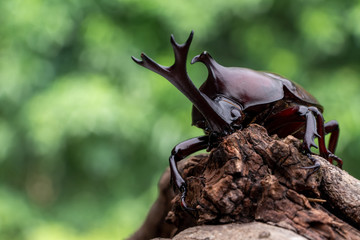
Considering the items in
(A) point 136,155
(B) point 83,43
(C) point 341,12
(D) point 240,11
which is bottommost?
(A) point 136,155

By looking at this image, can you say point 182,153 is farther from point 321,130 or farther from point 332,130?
point 332,130

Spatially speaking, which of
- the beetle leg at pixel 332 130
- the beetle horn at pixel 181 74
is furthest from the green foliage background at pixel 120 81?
the beetle horn at pixel 181 74

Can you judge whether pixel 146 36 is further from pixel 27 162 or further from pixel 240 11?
pixel 27 162

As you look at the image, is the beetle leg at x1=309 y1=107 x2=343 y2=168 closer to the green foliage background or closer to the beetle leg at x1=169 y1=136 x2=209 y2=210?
the beetle leg at x1=169 y1=136 x2=209 y2=210

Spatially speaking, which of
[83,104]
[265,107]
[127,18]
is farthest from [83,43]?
[265,107]

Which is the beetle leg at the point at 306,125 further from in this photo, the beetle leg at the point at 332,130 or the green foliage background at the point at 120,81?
the green foliage background at the point at 120,81

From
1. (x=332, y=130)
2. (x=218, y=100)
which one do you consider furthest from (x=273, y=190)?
(x=332, y=130)
